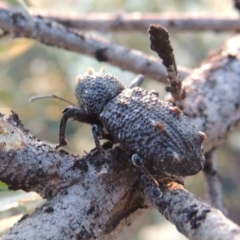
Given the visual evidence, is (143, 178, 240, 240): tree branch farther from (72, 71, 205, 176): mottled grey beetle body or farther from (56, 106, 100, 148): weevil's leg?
(56, 106, 100, 148): weevil's leg

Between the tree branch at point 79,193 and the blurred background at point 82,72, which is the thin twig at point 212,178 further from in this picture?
the blurred background at point 82,72

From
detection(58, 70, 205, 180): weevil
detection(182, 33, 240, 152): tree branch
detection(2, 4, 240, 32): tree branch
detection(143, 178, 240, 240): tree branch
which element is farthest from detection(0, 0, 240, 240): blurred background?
detection(143, 178, 240, 240): tree branch

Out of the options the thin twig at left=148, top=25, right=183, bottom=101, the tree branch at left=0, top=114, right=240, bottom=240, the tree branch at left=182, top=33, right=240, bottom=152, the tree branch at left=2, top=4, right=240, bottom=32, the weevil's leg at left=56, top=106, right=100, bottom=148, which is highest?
the tree branch at left=2, top=4, right=240, bottom=32

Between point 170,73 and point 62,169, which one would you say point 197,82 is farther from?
point 62,169

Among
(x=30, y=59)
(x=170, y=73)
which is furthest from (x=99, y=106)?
(x=30, y=59)

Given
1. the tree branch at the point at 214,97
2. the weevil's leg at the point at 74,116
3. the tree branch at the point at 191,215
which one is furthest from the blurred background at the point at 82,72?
the tree branch at the point at 191,215

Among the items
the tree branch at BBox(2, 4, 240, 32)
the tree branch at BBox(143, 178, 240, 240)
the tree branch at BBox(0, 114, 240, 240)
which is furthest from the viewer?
the tree branch at BBox(2, 4, 240, 32)

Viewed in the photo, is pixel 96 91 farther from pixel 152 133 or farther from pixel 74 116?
pixel 152 133
